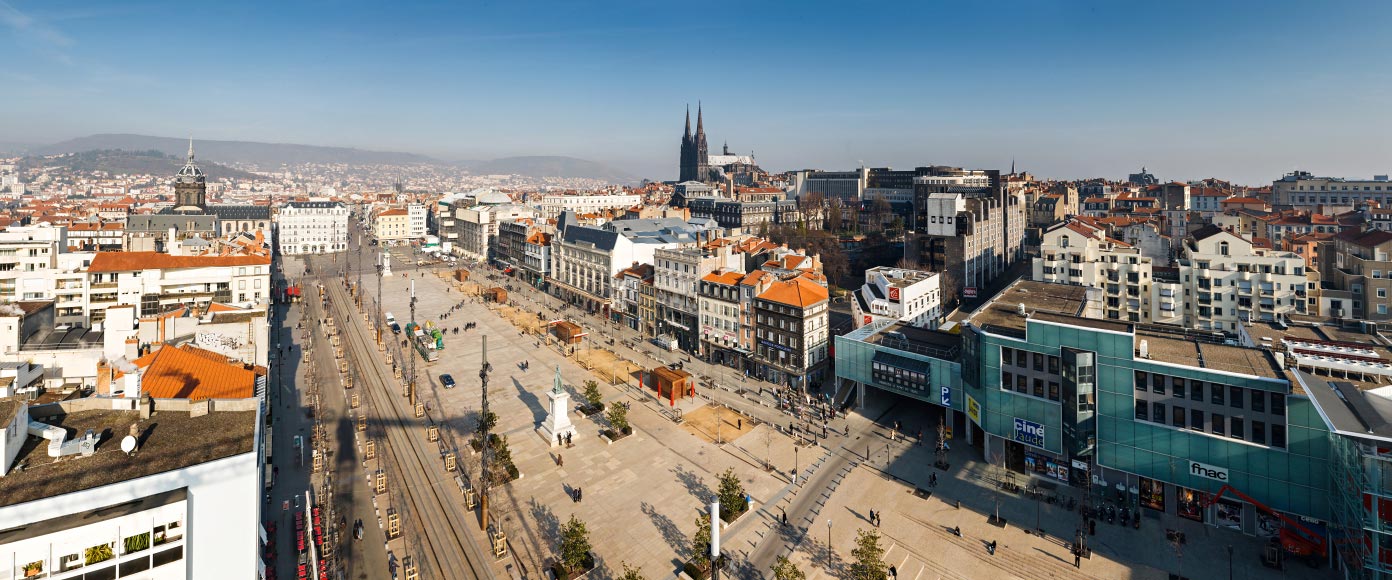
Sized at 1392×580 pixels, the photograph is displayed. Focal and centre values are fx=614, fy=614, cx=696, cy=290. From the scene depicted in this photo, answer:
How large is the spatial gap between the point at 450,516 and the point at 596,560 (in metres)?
9.18

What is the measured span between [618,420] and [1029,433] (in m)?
25.5

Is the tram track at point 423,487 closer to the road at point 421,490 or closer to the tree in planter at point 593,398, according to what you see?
the road at point 421,490

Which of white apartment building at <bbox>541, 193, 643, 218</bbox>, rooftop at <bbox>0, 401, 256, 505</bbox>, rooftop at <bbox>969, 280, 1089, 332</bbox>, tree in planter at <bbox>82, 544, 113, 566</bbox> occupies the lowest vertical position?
tree in planter at <bbox>82, 544, 113, 566</bbox>

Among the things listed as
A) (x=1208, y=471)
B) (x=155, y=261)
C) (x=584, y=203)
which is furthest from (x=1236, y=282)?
(x=584, y=203)

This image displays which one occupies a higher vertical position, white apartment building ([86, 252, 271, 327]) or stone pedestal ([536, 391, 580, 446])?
white apartment building ([86, 252, 271, 327])

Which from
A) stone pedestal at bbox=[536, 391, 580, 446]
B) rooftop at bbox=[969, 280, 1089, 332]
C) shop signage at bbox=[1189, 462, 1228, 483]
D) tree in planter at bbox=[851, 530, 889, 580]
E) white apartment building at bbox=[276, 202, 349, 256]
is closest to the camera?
tree in planter at bbox=[851, 530, 889, 580]

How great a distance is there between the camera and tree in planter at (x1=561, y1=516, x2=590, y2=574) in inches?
1059

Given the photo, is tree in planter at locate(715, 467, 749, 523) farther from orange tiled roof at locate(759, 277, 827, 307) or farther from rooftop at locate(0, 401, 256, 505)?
orange tiled roof at locate(759, 277, 827, 307)

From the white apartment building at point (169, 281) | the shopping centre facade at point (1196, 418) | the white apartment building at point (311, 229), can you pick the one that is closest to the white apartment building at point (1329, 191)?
the shopping centre facade at point (1196, 418)

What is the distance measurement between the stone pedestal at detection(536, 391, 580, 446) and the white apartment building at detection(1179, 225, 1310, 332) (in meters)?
58.5

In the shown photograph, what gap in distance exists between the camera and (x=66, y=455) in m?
19.2

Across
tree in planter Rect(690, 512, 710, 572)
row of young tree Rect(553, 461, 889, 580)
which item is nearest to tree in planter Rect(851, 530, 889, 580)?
row of young tree Rect(553, 461, 889, 580)

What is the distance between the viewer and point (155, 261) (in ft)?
190

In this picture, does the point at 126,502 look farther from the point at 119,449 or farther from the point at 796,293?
the point at 796,293
